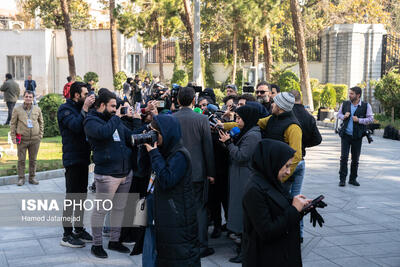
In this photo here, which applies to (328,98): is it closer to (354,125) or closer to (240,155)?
(354,125)

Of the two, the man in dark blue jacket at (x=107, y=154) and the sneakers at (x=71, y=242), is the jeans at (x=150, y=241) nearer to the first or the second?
the man in dark blue jacket at (x=107, y=154)

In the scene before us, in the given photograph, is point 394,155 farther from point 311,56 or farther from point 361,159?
point 311,56

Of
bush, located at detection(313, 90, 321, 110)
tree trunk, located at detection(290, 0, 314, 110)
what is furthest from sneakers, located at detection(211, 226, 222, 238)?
bush, located at detection(313, 90, 321, 110)

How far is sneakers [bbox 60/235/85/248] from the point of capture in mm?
6098

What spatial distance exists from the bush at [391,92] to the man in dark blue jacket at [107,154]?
15.5 m

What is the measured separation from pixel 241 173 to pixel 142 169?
1.49 metres

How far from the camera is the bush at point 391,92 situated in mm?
18922

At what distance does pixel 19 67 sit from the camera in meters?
36.3

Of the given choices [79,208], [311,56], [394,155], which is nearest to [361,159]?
[394,155]

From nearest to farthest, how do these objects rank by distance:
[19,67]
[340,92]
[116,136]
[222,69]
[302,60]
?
[116,136] < [302,60] < [340,92] < [222,69] < [19,67]

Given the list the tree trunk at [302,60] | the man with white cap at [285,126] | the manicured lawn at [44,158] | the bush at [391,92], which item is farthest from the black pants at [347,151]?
the tree trunk at [302,60]

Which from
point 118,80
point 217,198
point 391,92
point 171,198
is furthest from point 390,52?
point 171,198

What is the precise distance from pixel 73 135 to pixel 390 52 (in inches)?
987

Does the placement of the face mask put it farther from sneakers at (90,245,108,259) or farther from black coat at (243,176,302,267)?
black coat at (243,176,302,267)
